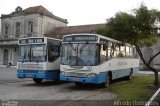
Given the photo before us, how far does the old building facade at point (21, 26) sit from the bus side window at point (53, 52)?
3154 centimetres

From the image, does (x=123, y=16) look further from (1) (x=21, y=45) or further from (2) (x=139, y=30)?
(1) (x=21, y=45)

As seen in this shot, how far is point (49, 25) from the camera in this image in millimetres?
52062

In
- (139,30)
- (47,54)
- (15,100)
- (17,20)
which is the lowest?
(15,100)

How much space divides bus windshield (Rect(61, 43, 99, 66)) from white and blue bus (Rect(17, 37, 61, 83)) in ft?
5.07

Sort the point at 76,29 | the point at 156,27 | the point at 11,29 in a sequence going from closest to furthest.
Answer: the point at 156,27, the point at 76,29, the point at 11,29

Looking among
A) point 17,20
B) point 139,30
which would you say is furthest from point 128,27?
point 17,20

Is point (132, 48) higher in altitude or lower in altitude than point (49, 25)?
lower

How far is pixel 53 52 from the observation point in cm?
1809

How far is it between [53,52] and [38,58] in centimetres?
104

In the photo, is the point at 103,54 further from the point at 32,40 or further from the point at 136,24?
the point at 32,40

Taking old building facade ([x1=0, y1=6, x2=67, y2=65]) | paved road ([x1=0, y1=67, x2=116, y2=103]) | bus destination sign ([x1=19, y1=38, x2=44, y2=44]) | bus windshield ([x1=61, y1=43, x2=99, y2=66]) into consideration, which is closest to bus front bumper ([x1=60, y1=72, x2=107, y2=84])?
paved road ([x1=0, y1=67, x2=116, y2=103])

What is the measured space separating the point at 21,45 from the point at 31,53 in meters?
0.99

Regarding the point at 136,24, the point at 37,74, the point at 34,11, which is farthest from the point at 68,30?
the point at 136,24

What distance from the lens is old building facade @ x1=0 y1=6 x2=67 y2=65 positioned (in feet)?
164
